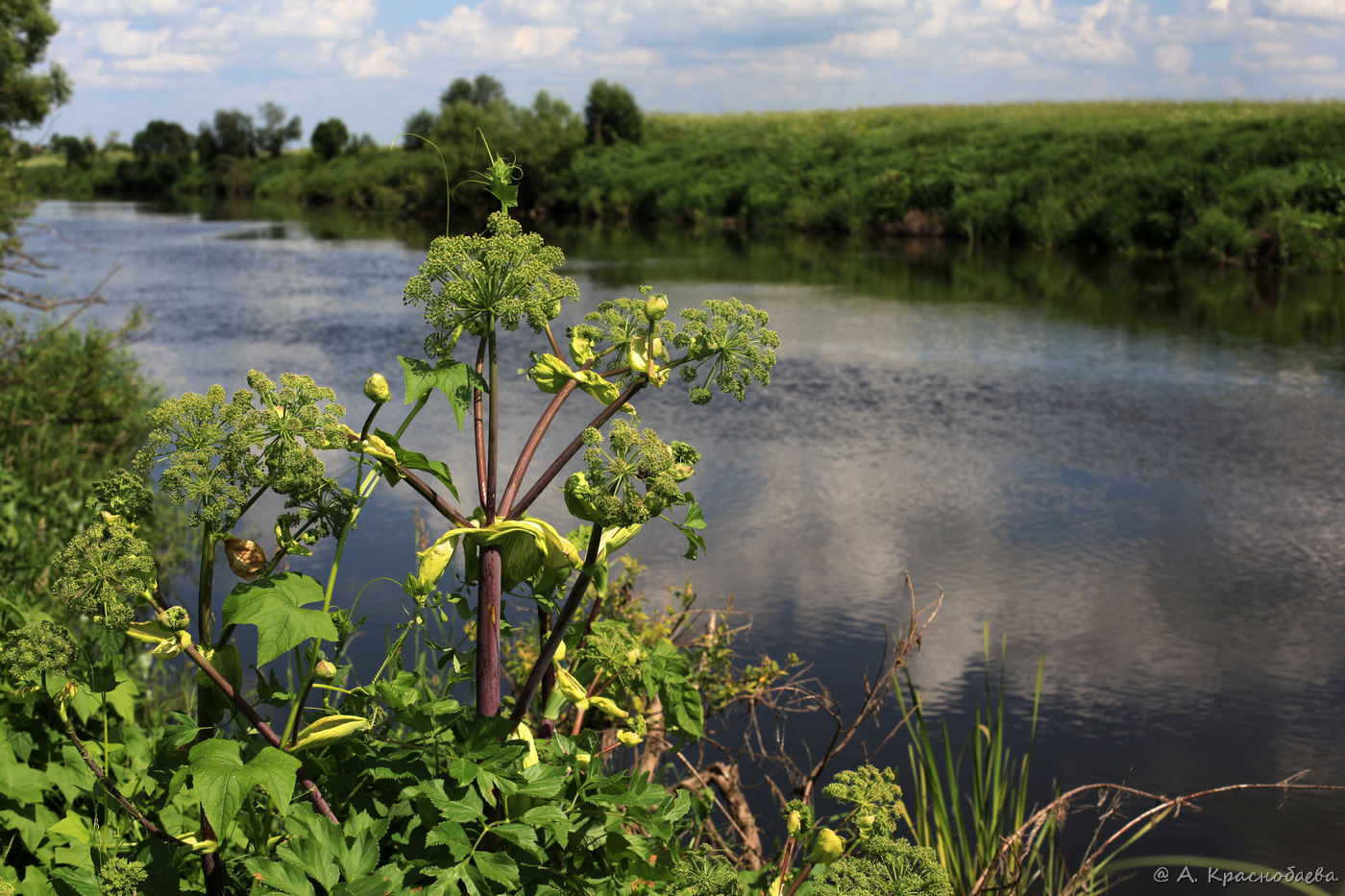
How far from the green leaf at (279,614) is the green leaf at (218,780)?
104mm

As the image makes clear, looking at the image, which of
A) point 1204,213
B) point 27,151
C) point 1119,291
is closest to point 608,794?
point 27,151

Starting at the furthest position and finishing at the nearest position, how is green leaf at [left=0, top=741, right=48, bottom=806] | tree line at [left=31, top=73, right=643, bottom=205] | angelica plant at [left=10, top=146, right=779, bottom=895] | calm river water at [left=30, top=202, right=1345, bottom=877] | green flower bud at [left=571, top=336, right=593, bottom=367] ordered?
tree line at [left=31, top=73, right=643, bottom=205]
calm river water at [left=30, top=202, right=1345, bottom=877]
green leaf at [left=0, top=741, right=48, bottom=806]
green flower bud at [left=571, top=336, right=593, bottom=367]
angelica plant at [left=10, top=146, right=779, bottom=895]

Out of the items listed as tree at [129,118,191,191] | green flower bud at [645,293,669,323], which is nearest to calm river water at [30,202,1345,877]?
green flower bud at [645,293,669,323]

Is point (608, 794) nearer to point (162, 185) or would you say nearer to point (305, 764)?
point (305, 764)

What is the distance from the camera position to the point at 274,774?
1.02 meters

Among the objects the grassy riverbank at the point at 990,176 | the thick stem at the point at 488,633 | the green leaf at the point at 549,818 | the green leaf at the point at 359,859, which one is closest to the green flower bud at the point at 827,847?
the green leaf at the point at 549,818

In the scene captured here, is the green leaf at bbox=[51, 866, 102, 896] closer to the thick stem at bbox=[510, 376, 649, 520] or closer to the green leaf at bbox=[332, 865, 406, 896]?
the green leaf at bbox=[332, 865, 406, 896]

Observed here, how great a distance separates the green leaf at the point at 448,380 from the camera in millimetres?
1141

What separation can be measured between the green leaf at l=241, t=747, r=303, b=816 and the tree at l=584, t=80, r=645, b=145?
45.5 meters

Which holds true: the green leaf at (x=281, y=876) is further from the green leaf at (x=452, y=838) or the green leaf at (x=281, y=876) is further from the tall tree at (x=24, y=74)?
the tall tree at (x=24, y=74)

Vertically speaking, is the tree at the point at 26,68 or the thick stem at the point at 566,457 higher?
the tree at the point at 26,68

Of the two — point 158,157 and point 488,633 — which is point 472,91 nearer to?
point 158,157

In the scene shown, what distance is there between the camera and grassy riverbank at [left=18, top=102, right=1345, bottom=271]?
20750mm

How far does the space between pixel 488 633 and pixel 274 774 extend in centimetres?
30
